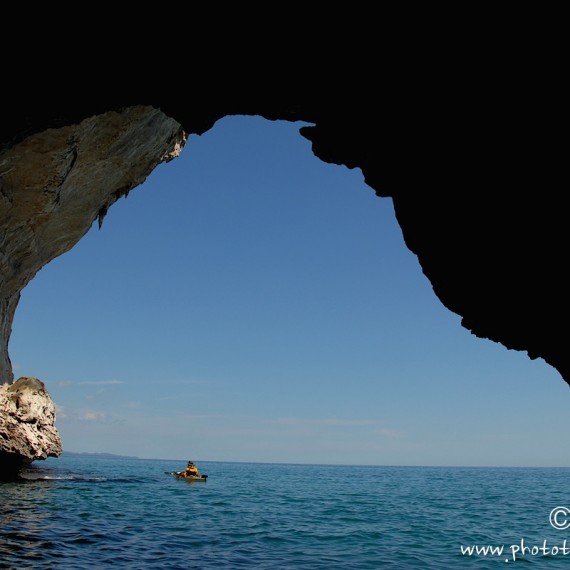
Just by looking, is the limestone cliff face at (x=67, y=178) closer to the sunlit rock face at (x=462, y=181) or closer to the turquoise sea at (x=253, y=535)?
the sunlit rock face at (x=462, y=181)

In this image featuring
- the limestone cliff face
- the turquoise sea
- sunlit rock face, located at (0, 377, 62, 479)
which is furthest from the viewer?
sunlit rock face, located at (0, 377, 62, 479)

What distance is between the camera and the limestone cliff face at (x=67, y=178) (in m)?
17.2

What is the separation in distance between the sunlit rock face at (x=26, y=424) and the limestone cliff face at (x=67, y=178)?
3.69 m

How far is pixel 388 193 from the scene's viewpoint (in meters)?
7.09

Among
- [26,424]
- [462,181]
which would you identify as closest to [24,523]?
[26,424]

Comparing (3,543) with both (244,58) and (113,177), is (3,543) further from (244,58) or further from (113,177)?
(113,177)

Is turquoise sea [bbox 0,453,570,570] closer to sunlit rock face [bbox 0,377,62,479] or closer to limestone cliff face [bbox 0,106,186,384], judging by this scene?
sunlit rock face [bbox 0,377,62,479]

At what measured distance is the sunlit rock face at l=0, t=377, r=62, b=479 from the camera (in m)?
23.8

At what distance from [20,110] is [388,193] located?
6381 millimetres

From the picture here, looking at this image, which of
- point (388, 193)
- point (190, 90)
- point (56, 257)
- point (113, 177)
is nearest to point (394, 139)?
point (388, 193)

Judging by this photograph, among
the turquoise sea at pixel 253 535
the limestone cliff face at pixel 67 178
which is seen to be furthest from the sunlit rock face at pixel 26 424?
the limestone cliff face at pixel 67 178

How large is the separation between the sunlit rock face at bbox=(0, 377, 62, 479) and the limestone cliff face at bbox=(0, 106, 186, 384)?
12.1 feet

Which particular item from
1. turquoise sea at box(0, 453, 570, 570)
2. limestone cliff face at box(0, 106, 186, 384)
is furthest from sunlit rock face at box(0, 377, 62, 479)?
limestone cliff face at box(0, 106, 186, 384)

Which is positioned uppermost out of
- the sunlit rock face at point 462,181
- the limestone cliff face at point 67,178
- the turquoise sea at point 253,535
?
the limestone cliff face at point 67,178
